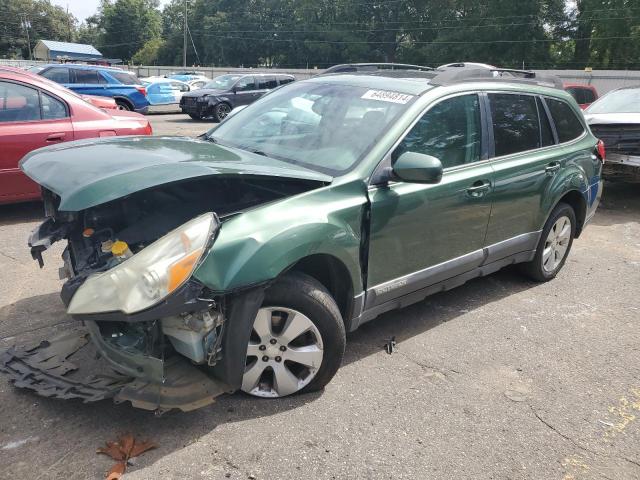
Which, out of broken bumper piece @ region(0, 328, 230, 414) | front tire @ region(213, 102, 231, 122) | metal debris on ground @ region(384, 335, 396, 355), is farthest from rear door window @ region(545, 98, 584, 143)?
front tire @ region(213, 102, 231, 122)

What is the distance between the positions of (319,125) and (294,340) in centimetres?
149

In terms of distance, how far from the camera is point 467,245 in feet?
12.9

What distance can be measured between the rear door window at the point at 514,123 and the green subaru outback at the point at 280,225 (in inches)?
0.7

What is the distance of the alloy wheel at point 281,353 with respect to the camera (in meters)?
2.85

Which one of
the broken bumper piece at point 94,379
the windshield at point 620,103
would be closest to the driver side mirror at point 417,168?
the broken bumper piece at point 94,379

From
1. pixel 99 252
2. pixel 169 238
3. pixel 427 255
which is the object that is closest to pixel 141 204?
A: pixel 99 252

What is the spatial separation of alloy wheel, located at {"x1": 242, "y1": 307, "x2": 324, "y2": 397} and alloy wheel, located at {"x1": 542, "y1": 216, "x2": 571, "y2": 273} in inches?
110

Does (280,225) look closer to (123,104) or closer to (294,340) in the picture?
(294,340)

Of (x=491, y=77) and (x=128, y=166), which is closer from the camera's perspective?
(x=128, y=166)

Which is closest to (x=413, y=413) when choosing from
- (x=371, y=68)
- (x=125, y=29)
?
(x=371, y=68)

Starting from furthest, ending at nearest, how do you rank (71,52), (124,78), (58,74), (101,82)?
(71,52) → (124,78) → (101,82) → (58,74)

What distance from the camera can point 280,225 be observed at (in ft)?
9.09

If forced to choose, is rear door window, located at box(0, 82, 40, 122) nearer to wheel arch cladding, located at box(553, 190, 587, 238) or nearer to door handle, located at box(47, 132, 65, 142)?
door handle, located at box(47, 132, 65, 142)

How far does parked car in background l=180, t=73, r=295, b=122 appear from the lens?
1773 cm
